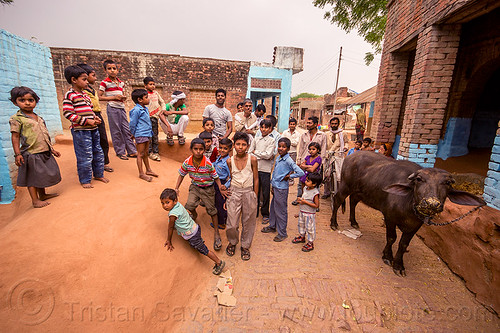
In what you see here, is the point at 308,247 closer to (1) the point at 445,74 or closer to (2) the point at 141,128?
(2) the point at 141,128

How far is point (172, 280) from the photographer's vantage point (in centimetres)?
279

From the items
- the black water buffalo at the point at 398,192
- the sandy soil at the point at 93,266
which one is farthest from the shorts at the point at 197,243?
the black water buffalo at the point at 398,192

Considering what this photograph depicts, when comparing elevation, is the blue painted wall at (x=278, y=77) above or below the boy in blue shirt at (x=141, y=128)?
above

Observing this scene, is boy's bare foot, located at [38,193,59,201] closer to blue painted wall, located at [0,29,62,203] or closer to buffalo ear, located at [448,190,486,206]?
blue painted wall, located at [0,29,62,203]

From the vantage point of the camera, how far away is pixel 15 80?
4668 millimetres

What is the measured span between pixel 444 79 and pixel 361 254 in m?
3.90

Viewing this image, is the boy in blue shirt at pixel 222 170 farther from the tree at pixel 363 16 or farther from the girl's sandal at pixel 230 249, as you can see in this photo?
the tree at pixel 363 16

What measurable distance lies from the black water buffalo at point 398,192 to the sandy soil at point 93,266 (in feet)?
9.48

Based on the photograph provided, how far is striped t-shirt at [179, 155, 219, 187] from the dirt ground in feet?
2.45

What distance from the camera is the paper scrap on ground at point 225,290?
8.97 feet

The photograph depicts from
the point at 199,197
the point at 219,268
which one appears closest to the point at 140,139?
the point at 199,197

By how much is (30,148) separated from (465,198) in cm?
575

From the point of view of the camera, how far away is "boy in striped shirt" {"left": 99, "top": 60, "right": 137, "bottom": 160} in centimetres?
422

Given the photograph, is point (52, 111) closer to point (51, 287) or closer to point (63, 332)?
point (51, 287)
